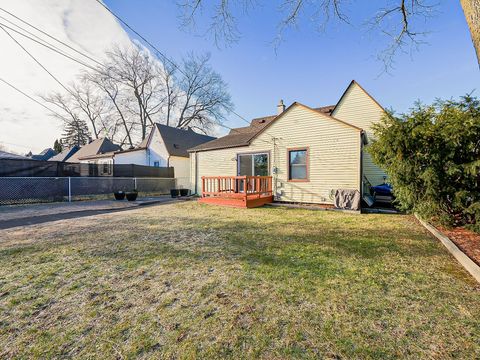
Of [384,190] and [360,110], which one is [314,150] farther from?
[360,110]

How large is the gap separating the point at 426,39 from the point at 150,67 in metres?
27.8

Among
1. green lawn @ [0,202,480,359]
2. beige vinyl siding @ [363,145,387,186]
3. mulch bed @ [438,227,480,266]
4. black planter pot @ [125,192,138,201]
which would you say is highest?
beige vinyl siding @ [363,145,387,186]

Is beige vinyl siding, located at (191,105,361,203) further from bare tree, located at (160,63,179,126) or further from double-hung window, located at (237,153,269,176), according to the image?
bare tree, located at (160,63,179,126)

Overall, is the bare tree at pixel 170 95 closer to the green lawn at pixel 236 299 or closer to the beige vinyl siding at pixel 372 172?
the beige vinyl siding at pixel 372 172

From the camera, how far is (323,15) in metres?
6.46

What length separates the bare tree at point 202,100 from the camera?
90.2 ft

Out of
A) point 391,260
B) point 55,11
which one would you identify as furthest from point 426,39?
point 55,11

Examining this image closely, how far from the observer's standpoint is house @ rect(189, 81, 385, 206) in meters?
8.41

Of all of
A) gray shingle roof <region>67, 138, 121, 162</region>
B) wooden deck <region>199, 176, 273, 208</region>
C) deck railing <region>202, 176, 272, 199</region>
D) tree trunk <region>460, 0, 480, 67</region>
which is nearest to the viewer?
tree trunk <region>460, 0, 480, 67</region>

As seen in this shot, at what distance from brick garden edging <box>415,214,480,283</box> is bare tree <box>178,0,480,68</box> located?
555cm

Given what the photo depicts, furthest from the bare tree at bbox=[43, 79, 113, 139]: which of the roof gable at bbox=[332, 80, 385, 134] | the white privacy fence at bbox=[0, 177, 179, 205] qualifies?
the roof gable at bbox=[332, 80, 385, 134]

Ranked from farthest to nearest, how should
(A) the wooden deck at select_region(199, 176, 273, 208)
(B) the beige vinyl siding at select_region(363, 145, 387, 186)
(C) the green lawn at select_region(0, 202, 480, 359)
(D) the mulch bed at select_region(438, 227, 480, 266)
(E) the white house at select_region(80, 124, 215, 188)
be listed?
(E) the white house at select_region(80, 124, 215, 188) → (B) the beige vinyl siding at select_region(363, 145, 387, 186) → (A) the wooden deck at select_region(199, 176, 273, 208) → (D) the mulch bed at select_region(438, 227, 480, 266) → (C) the green lawn at select_region(0, 202, 480, 359)

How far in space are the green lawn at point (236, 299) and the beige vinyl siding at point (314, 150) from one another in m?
4.53

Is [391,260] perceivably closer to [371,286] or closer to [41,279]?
[371,286]
